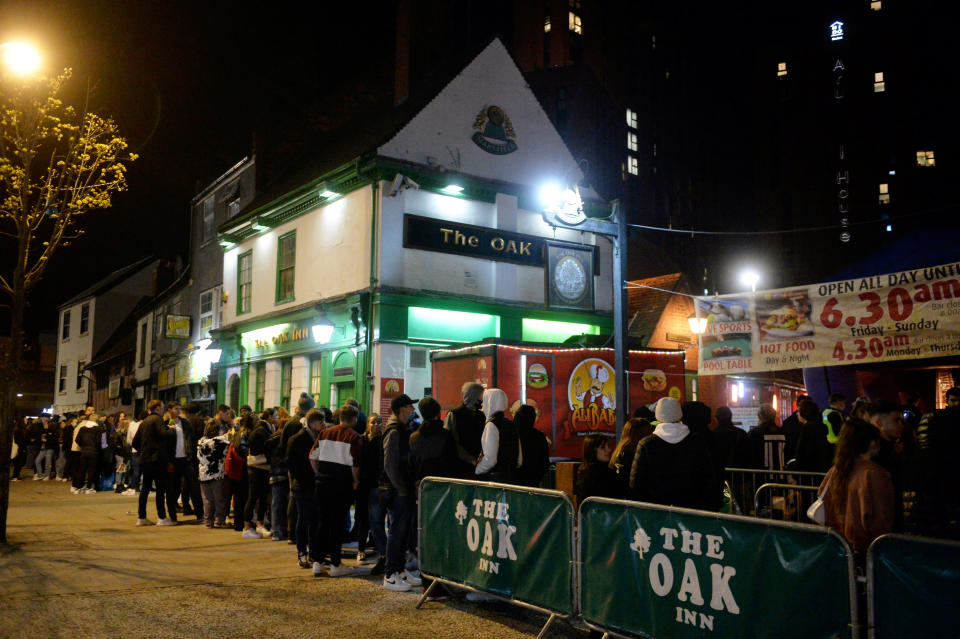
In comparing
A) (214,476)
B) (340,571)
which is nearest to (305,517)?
(340,571)

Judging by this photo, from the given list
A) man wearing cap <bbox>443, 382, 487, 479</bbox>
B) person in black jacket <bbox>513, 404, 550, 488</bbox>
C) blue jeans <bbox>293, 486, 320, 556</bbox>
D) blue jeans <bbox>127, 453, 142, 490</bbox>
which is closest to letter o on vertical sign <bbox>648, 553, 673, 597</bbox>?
person in black jacket <bbox>513, 404, 550, 488</bbox>

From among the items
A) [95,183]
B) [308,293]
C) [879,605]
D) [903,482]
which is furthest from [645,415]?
[308,293]

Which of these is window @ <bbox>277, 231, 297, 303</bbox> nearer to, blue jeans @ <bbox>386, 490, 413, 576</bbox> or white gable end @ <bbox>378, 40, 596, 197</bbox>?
white gable end @ <bbox>378, 40, 596, 197</bbox>

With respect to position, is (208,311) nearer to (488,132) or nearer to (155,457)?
(488,132)

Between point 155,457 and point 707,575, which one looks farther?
point 155,457

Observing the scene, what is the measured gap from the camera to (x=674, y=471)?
6.44 m

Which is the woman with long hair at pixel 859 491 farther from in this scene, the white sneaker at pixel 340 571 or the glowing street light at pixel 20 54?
the glowing street light at pixel 20 54

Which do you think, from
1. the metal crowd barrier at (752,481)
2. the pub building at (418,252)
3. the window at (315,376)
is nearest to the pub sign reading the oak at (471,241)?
the pub building at (418,252)

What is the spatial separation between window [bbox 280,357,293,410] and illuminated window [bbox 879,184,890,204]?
59.0 m

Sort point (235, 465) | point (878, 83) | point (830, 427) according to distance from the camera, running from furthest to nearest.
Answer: point (878, 83), point (235, 465), point (830, 427)

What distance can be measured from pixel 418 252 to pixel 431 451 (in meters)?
12.2

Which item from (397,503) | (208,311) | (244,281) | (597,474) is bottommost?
(397,503)

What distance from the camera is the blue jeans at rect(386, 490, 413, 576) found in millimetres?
8328

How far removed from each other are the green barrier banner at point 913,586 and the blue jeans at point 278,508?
9.03m
